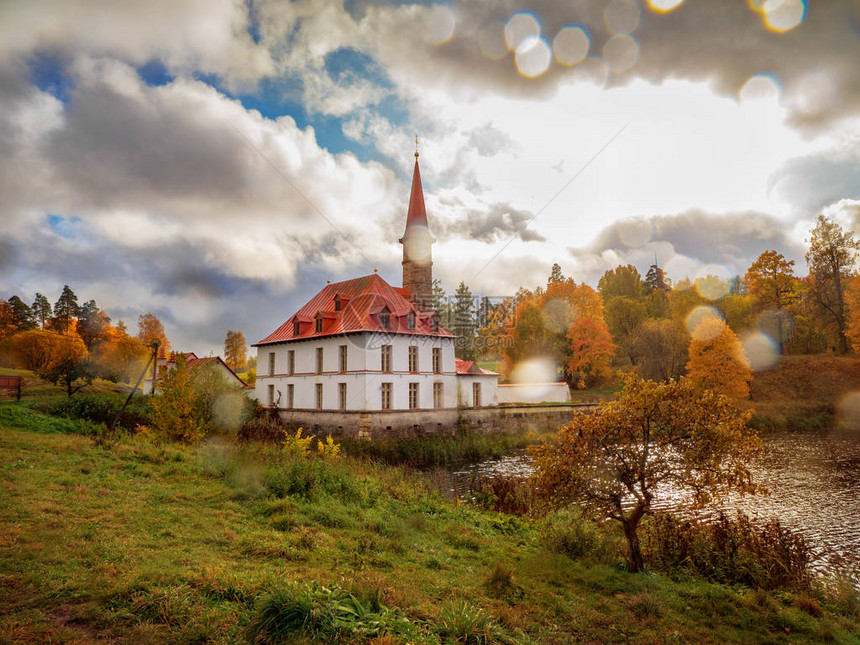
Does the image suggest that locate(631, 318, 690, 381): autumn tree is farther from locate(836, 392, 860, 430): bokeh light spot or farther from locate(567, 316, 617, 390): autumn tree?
locate(836, 392, 860, 430): bokeh light spot

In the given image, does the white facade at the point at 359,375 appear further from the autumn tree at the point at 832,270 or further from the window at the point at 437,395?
the autumn tree at the point at 832,270

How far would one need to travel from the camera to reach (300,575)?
6824 mm

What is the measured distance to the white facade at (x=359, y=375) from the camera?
103 ft

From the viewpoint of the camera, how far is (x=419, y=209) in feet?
131

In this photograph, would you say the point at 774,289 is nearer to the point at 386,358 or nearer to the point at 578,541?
the point at 386,358

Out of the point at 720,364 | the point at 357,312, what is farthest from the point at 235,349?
the point at 720,364

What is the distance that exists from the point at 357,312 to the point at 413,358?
536 cm

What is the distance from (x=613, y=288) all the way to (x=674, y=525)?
233 ft

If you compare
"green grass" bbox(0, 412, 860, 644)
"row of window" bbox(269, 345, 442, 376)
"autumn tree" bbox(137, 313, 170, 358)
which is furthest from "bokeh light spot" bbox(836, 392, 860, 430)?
"autumn tree" bbox(137, 313, 170, 358)

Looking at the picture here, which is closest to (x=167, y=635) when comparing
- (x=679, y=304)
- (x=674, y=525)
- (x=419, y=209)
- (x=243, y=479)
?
(x=243, y=479)

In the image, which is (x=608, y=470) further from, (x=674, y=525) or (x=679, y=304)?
(x=679, y=304)

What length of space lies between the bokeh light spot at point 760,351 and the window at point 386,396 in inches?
1682

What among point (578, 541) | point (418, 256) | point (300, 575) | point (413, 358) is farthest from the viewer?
point (418, 256)

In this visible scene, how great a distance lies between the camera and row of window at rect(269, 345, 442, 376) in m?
32.4
